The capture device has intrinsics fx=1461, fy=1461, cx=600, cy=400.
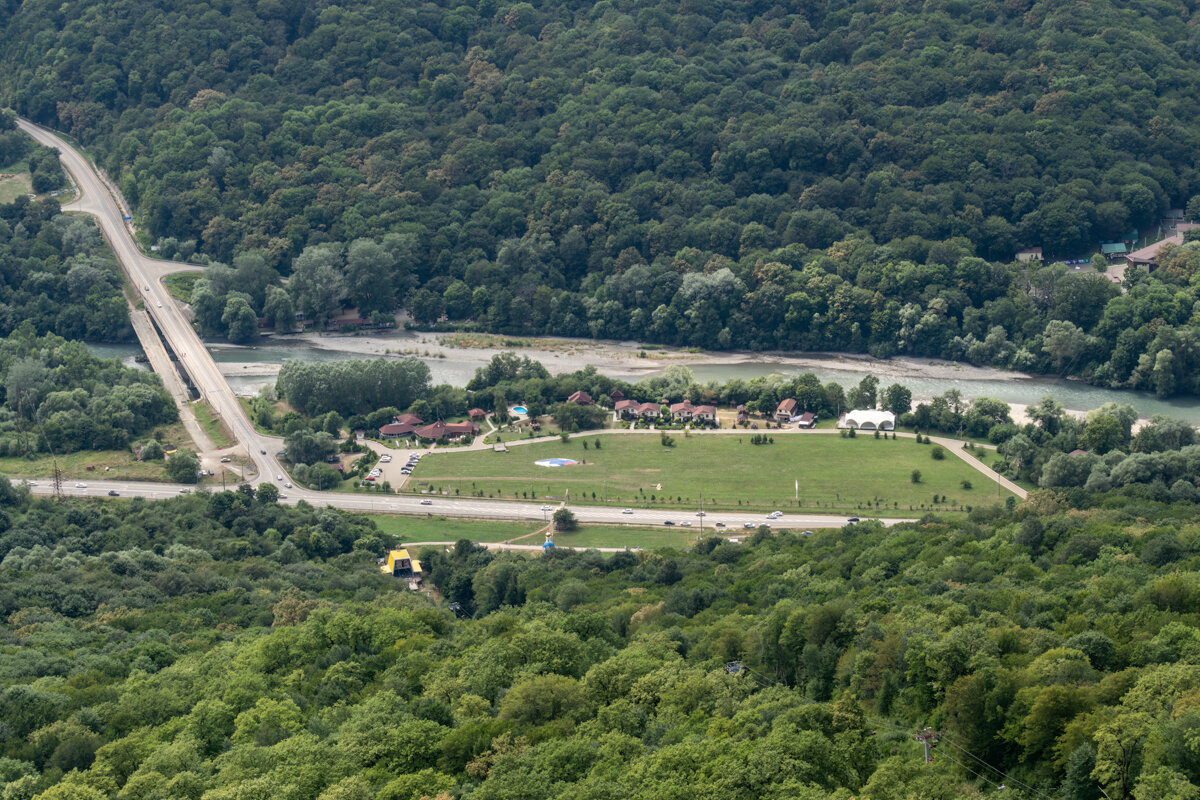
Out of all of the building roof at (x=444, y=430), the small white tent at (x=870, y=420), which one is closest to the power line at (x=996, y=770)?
the small white tent at (x=870, y=420)

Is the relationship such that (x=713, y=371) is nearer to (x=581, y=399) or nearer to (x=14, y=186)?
(x=581, y=399)

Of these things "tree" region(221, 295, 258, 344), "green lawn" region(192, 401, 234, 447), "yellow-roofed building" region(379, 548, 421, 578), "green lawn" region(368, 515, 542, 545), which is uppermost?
"tree" region(221, 295, 258, 344)

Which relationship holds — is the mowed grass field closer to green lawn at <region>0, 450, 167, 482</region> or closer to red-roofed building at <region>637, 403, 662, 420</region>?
red-roofed building at <region>637, 403, 662, 420</region>

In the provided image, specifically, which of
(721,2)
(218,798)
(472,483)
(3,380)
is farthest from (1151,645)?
(721,2)

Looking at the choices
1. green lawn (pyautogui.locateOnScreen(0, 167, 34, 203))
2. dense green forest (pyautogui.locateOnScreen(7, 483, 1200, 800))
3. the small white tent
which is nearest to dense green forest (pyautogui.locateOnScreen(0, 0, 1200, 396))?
green lawn (pyautogui.locateOnScreen(0, 167, 34, 203))

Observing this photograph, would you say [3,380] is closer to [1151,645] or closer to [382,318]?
[382,318]
